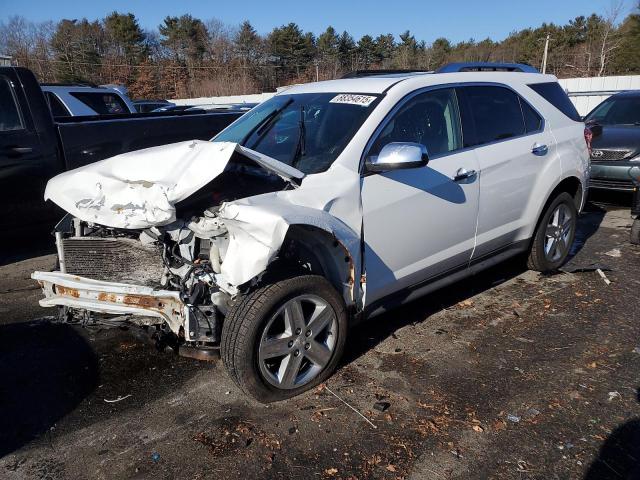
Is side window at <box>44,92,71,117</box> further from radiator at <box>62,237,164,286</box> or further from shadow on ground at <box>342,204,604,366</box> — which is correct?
shadow on ground at <box>342,204,604,366</box>

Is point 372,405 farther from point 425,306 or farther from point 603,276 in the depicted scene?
point 603,276

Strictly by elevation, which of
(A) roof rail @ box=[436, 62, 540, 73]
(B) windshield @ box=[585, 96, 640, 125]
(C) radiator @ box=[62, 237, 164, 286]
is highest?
(A) roof rail @ box=[436, 62, 540, 73]

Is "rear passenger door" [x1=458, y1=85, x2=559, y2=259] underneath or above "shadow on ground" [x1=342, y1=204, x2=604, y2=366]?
above

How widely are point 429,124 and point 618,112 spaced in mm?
7298

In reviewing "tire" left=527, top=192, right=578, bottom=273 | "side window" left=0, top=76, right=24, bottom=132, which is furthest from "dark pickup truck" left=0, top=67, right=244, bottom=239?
"tire" left=527, top=192, right=578, bottom=273

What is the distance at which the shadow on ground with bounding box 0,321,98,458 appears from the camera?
291cm

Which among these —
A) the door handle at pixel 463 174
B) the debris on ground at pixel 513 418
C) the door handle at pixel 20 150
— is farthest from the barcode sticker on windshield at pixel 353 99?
the door handle at pixel 20 150

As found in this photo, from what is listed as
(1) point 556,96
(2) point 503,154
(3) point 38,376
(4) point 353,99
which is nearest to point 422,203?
(4) point 353,99

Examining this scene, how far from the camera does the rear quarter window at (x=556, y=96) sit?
4.79 meters

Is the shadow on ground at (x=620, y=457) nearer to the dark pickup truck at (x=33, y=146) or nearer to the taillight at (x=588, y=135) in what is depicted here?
the taillight at (x=588, y=135)

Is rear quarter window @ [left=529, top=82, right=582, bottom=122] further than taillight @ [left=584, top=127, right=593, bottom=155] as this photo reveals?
No

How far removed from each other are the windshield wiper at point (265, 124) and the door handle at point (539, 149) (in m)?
2.12

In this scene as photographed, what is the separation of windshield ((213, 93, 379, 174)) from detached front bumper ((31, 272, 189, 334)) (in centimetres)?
116

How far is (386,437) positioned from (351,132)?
1865 millimetres
